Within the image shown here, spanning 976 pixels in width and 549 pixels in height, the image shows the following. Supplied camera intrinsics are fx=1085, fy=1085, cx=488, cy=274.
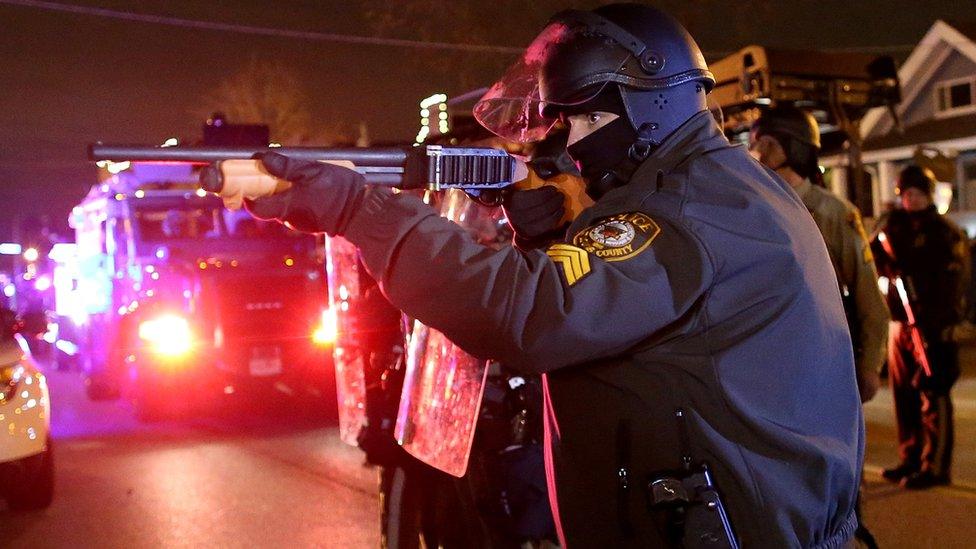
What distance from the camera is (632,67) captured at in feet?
7.30

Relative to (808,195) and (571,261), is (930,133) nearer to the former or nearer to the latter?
(808,195)

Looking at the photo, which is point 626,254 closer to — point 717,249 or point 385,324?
point 717,249

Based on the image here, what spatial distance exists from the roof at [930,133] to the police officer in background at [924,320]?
2372 cm

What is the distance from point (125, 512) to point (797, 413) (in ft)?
21.9

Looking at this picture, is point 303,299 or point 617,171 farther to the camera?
point 303,299

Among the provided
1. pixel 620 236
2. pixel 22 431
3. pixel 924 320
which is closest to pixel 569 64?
pixel 620 236

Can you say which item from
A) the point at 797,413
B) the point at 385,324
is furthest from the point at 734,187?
the point at 385,324

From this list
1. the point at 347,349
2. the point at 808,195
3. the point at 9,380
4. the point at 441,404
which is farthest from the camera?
the point at 9,380

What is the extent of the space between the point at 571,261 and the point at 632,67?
21.5 inches

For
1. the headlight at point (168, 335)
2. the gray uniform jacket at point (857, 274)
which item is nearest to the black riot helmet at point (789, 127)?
the gray uniform jacket at point (857, 274)

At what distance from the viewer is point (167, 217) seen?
13.6 metres

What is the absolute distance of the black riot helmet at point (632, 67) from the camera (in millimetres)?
2225

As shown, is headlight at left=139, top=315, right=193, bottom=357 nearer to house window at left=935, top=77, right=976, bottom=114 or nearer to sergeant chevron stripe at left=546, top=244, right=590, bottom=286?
sergeant chevron stripe at left=546, top=244, right=590, bottom=286

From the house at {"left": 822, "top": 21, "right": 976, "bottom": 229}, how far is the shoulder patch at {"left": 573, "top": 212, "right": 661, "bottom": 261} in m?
28.9
